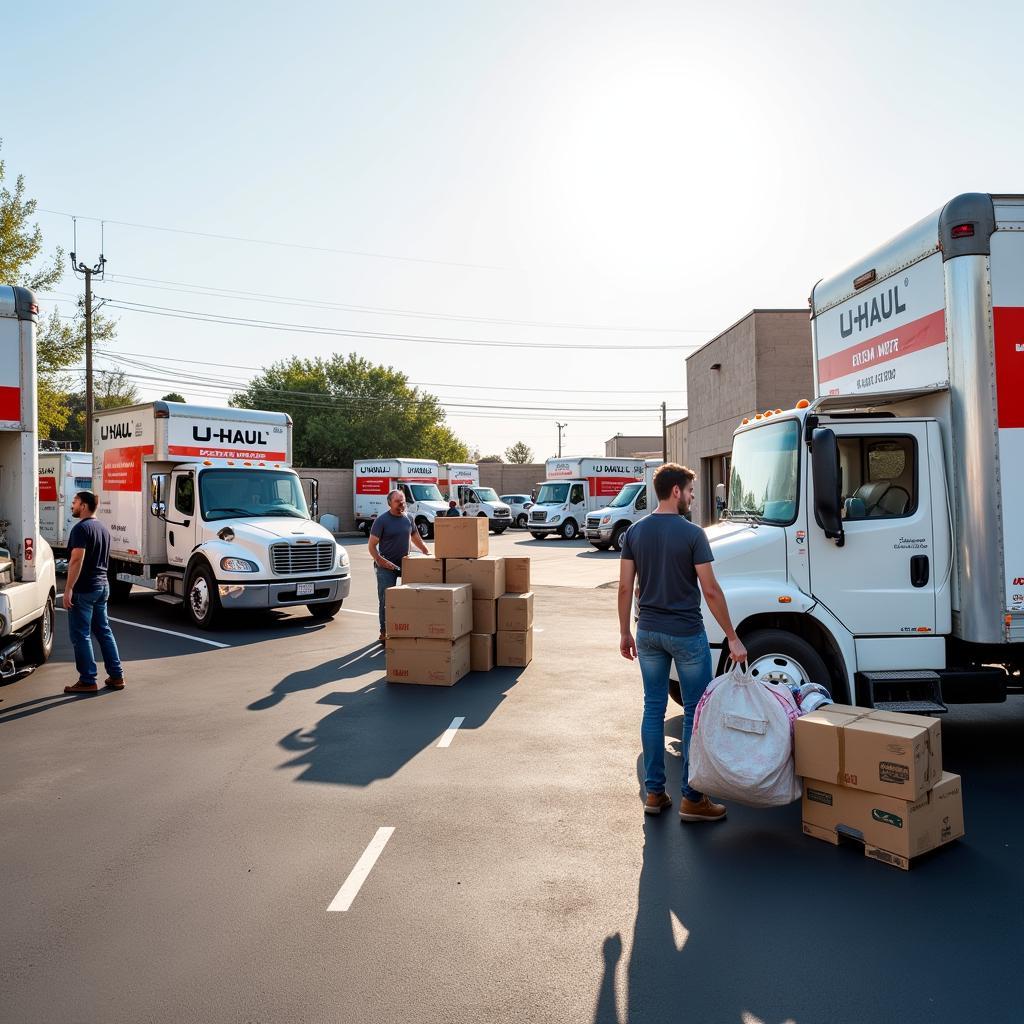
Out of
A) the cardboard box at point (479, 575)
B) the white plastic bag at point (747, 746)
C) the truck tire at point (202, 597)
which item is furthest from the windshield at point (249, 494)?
the white plastic bag at point (747, 746)

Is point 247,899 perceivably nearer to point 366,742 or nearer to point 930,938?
point 366,742

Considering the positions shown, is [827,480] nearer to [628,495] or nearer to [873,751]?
[873,751]

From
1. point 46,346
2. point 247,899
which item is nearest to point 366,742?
point 247,899

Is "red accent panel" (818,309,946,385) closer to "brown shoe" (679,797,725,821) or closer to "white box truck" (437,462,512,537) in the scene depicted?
"brown shoe" (679,797,725,821)

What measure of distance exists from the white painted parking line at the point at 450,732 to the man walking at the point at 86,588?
378 cm

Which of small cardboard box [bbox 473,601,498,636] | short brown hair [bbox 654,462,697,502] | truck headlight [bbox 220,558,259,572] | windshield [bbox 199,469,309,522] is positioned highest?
windshield [bbox 199,469,309,522]

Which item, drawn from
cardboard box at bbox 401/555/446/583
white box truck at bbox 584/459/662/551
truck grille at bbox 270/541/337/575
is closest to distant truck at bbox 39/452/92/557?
truck grille at bbox 270/541/337/575

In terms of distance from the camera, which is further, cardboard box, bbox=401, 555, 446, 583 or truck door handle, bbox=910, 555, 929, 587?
cardboard box, bbox=401, 555, 446, 583

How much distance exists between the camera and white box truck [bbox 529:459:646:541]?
1369 inches

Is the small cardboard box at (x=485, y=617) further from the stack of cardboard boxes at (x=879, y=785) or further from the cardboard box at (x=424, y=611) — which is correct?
the stack of cardboard boxes at (x=879, y=785)

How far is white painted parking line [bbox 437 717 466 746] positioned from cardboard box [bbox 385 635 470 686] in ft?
4.29

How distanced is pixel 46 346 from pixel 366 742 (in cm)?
2260

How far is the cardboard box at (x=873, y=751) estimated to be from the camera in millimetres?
4309

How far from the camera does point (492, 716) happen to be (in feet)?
24.2
